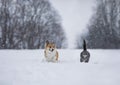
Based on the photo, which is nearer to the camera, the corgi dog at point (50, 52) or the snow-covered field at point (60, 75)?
the snow-covered field at point (60, 75)

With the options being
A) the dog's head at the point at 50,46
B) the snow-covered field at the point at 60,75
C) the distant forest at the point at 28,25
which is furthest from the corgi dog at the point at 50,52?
the distant forest at the point at 28,25

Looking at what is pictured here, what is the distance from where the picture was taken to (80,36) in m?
37.8

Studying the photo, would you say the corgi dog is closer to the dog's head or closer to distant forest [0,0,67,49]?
the dog's head

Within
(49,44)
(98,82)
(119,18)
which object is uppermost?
(119,18)

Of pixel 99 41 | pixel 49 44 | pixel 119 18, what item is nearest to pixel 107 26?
pixel 119 18

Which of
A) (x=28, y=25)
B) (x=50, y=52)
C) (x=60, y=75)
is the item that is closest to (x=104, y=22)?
(x=28, y=25)

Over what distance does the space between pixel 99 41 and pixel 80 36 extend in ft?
28.2

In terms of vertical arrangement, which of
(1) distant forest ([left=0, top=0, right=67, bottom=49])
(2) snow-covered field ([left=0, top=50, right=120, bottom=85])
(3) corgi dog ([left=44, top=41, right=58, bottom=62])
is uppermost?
(1) distant forest ([left=0, top=0, right=67, bottom=49])

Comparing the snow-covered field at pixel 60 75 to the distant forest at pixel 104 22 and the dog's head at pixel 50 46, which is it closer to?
the dog's head at pixel 50 46

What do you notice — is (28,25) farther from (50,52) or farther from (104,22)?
(50,52)

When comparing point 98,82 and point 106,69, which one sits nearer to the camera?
point 98,82

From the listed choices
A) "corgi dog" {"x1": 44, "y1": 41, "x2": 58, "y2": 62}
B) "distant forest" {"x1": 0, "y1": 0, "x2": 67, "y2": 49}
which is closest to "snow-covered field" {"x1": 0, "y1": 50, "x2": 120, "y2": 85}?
"corgi dog" {"x1": 44, "y1": 41, "x2": 58, "y2": 62}

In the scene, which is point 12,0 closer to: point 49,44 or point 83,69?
point 49,44

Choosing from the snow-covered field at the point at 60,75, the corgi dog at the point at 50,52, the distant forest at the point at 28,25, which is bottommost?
the snow-covered field at the point at 60,75
